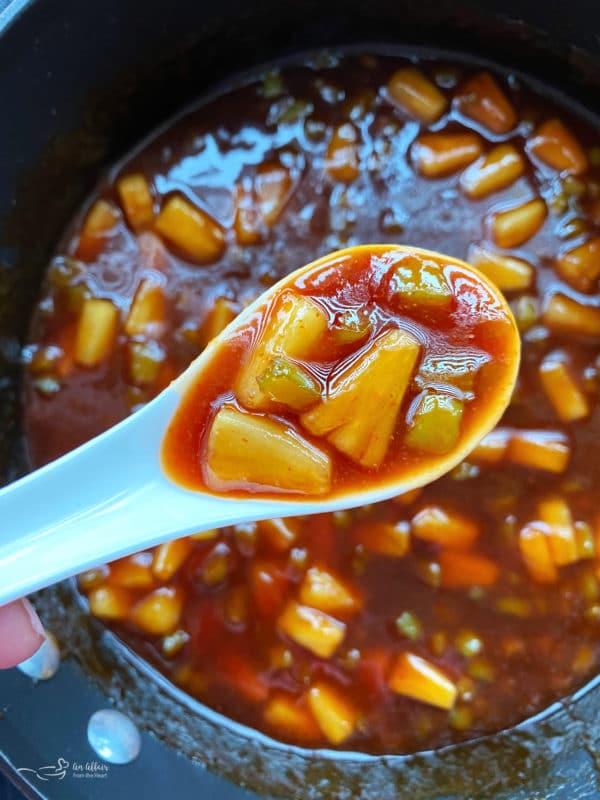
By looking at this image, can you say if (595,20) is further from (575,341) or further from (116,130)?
(116,130)

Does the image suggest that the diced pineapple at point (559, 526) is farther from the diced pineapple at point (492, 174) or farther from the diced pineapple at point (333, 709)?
the diced pineapple at point (492, 174)

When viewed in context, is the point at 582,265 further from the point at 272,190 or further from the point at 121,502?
the point at 121,502

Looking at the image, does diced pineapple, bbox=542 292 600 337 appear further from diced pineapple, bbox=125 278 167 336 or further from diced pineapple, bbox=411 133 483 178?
diced pineapple, bbox=125 278 167 336

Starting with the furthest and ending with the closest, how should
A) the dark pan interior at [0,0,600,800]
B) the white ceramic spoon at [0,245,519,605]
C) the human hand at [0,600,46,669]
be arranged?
the dark pan interior at [0,0,600,800]
the human hand at [0,600,46,669]
the white ceramic spoon at [0,245,519,605]

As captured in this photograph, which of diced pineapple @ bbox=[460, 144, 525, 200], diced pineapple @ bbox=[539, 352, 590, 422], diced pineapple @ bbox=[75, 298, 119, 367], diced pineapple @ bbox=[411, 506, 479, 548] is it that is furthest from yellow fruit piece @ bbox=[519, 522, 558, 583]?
diced pineapple @ bbox=[75, 298, 119, 367]

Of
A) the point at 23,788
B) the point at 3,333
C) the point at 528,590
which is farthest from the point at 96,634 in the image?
the point at 528,590

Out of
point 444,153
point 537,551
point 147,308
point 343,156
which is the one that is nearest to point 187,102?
point 343,156

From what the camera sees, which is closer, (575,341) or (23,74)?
(23,74)
